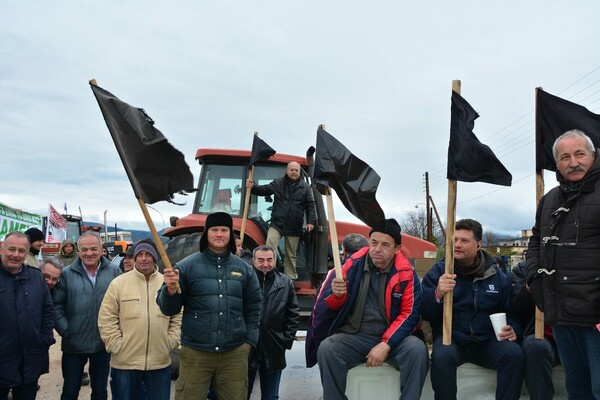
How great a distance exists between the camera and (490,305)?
4.07 metres

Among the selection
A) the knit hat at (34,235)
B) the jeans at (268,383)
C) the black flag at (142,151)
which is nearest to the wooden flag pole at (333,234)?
the black flag at (142,151)

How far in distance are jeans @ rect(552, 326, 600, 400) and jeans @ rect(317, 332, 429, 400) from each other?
3.08ft

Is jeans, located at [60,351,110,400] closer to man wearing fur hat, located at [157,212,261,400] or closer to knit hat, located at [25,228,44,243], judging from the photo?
man wearing fur hat, located at [157,212,261,400]

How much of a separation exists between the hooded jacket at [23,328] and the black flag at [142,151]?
4.00 ft

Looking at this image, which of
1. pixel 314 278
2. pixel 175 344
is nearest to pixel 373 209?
pixel 175 344

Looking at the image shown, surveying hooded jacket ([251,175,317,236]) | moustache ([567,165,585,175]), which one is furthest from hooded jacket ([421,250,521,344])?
hooded jacket ([251,175,317,236])

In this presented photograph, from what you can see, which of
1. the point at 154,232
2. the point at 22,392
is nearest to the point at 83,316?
the point at 22,392

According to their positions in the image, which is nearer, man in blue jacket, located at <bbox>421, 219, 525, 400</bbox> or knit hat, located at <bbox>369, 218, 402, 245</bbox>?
man in blue jacket, located at <bbox>421, 219, 525, 400</bbox>

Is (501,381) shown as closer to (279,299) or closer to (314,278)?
(279,299)

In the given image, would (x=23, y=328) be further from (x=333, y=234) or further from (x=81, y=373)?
(x=333, y=234)

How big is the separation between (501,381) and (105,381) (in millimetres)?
3260

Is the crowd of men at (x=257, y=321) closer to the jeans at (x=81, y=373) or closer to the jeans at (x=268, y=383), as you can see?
the jeans at (x=81, y=373)

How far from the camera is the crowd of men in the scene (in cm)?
373

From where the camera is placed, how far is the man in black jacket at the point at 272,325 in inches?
179
